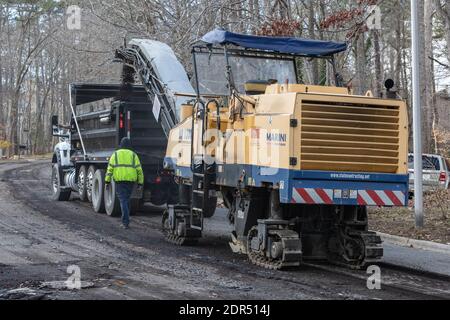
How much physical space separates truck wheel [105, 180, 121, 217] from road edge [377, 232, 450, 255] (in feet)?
20.5

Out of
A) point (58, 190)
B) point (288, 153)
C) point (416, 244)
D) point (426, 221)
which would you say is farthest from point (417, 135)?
point (58, 190)

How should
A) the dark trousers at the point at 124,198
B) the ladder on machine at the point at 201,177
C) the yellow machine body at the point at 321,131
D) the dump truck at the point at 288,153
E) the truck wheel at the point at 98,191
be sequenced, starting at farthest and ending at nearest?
the truck wheel at the point at 98,191, the dark trousers at the point at 124,198, the ladder on machine at the point at 201,177, the dump truck at the point at 288,153, the yellow machine body at the point at 321,131

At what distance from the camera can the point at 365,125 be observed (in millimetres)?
10148

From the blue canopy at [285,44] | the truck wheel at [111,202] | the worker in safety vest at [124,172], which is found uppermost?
the blue canopy at [285,44]

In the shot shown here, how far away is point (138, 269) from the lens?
994cm

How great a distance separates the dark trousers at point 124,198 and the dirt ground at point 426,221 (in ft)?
17.0

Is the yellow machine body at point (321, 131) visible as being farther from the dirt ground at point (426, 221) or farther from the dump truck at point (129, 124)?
the dump truck at point (129, 124)

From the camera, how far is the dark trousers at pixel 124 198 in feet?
48.8

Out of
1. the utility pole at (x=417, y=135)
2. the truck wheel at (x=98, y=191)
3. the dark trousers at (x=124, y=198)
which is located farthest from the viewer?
the truck wheel at (x=98, y=191)

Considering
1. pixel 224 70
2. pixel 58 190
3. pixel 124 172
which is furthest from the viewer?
pixel 58 190

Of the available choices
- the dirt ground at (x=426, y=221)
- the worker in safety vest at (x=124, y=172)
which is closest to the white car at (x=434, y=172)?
the dirt ground at (x=426, y=221)

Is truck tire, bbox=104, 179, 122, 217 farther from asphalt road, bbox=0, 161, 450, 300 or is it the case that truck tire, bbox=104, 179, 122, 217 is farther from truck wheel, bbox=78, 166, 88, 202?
truck wheel, bbox=78, 166, 88, 202

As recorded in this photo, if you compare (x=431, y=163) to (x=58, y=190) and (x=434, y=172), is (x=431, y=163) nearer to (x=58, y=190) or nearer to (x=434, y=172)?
(x=434, y=172)

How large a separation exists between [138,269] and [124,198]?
5.17m
